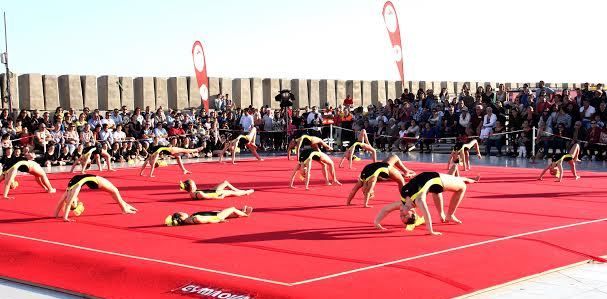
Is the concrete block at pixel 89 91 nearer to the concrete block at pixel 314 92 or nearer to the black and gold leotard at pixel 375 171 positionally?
the concrete block at pixel 314 92

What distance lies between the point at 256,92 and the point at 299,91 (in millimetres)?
1934

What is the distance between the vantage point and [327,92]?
36375mm

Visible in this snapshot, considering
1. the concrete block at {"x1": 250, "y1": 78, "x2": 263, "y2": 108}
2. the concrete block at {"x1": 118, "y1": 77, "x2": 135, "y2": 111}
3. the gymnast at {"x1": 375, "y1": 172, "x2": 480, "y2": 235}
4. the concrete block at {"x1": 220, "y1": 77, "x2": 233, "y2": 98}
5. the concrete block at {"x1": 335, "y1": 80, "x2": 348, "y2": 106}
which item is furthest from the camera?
the concrete block at {"x1": 335, "y1": 80, "x2": 348, "y2": 106}

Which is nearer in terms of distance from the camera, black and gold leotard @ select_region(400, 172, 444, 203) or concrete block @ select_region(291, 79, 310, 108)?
black and gold leotard @ select_region(400, 172, 444, 203)

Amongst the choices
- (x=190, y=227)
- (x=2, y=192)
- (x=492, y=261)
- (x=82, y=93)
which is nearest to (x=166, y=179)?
(x=2, y=192)

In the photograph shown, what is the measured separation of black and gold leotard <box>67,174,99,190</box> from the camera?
42.7ft

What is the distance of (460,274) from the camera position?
8.99 meters

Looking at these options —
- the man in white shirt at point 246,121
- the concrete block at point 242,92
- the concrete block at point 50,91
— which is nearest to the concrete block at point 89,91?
the concrete block at point 50,91

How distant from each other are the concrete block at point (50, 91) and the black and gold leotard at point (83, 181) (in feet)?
52.6

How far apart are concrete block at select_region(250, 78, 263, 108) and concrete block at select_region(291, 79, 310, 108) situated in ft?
4.92

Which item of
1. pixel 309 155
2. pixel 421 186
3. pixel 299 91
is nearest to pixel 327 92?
pixel 299 91

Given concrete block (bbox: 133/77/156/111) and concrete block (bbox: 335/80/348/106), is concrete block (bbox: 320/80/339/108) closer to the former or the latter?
concrete block (bbox: 335/80/348/106)

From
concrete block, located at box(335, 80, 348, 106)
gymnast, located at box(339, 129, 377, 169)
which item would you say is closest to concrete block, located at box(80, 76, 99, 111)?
gymnast, located at box(339, 129, 377, 169)

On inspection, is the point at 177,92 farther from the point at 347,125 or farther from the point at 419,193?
the point at 419,193
